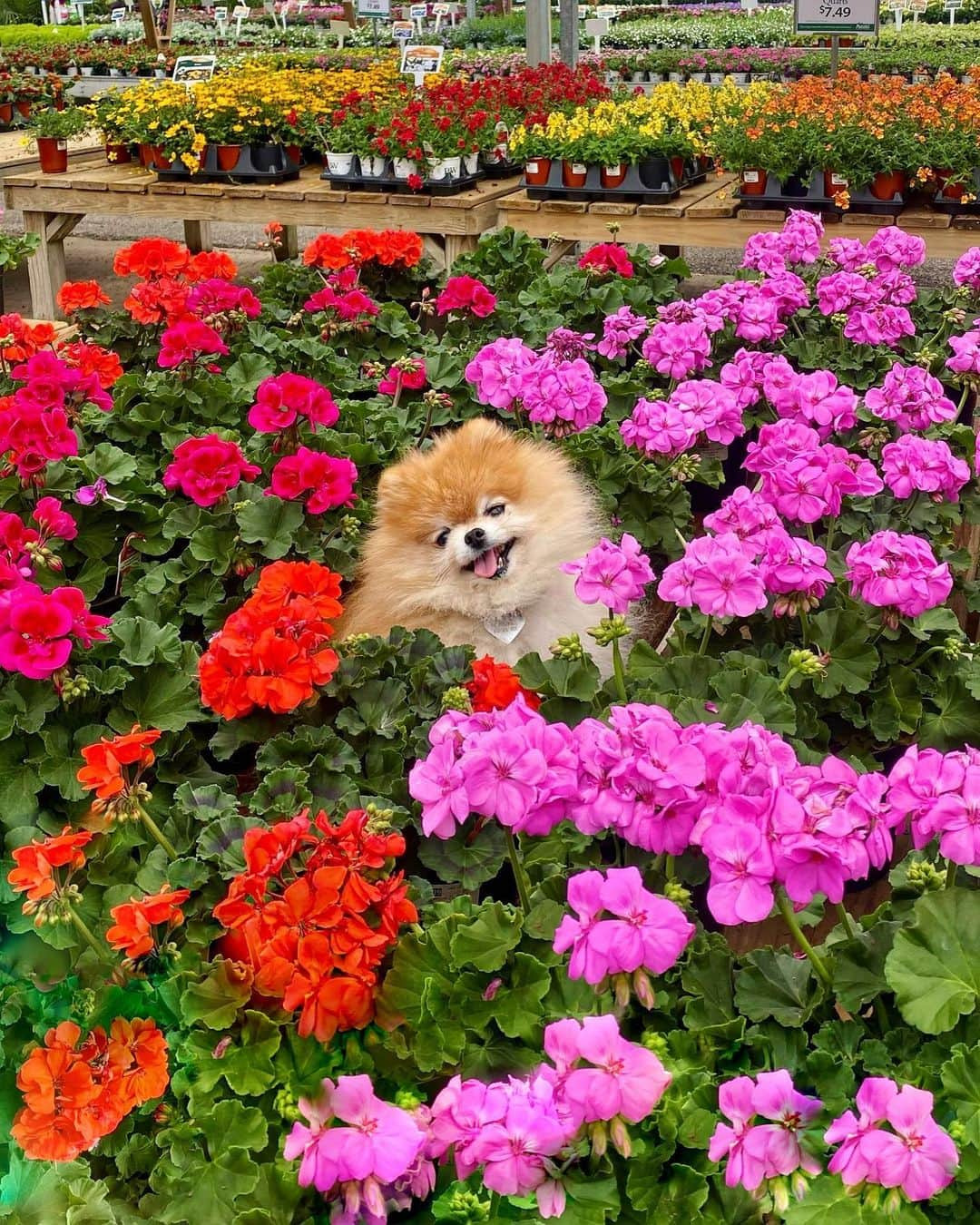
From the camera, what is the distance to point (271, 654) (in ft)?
5.65

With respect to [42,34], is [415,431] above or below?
below

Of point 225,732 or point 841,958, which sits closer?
point 841,958

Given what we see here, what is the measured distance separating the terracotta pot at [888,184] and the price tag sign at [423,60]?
451 centimetres

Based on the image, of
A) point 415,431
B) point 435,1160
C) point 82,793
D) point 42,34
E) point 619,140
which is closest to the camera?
point 435,1160

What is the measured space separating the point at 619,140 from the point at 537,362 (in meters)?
3.73

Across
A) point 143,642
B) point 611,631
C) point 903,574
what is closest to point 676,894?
point 611,631

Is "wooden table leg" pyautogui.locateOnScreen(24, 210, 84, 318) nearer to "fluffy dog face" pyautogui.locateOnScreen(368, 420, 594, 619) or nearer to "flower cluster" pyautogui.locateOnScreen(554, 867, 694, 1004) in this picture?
"fluffy dog face" pyautogui.locateOnScreen(368, 420, 594, 619)

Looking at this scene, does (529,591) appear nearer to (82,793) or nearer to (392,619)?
(392,619)

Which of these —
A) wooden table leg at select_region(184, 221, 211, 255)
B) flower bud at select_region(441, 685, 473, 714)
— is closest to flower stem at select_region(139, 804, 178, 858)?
flower bud at select_region(441, 685, 473, 714)

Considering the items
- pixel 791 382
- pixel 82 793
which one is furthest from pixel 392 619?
pixel 791 382

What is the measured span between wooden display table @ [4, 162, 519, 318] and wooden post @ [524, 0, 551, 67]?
1.84m

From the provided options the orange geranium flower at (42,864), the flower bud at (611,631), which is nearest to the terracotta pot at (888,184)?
the flower bud at (611,631)

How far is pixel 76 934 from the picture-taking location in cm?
148

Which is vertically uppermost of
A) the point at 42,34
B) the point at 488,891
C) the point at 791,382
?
the point at 42,34
